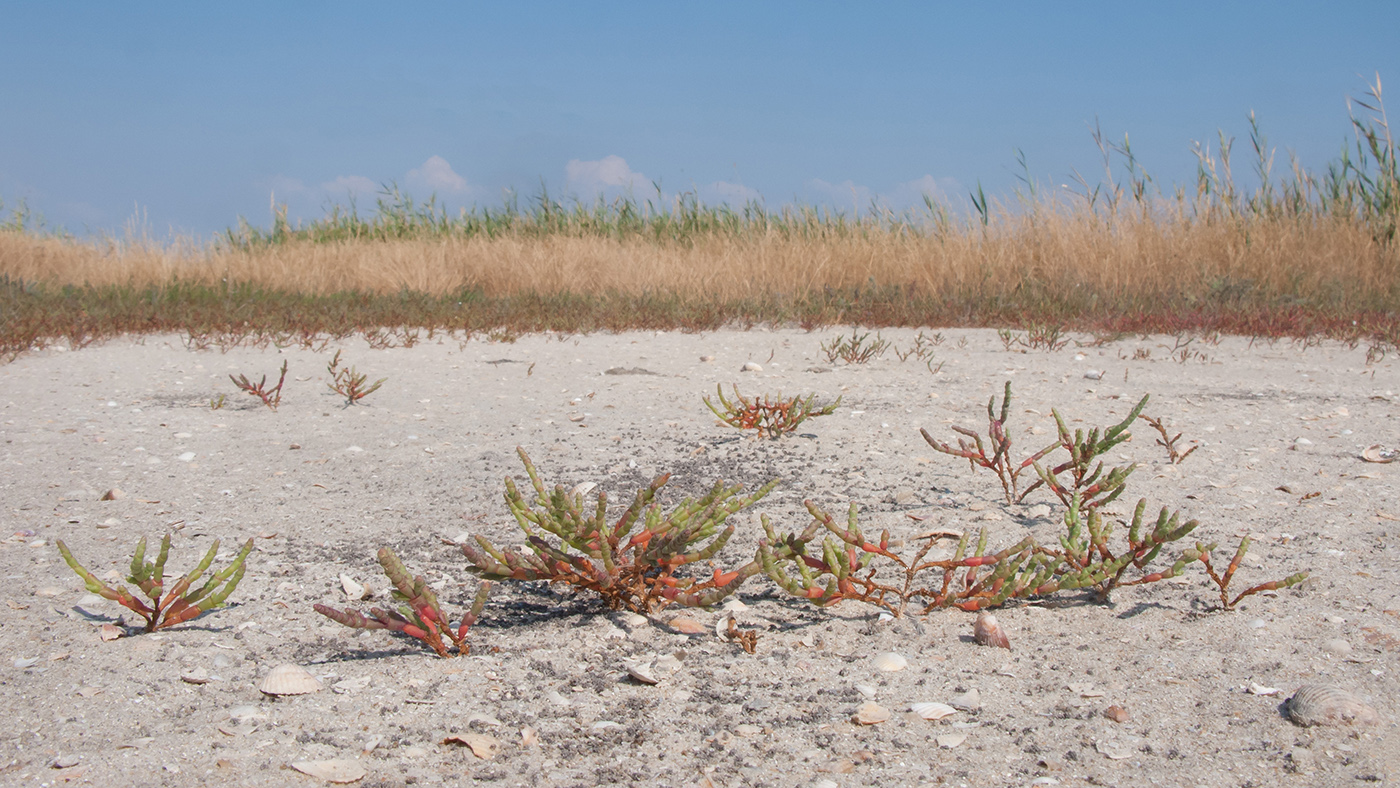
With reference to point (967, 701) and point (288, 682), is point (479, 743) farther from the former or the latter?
point (967, 701)

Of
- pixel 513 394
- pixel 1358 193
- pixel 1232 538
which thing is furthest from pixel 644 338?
pixel 1358 193

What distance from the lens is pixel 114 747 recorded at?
1.56 m

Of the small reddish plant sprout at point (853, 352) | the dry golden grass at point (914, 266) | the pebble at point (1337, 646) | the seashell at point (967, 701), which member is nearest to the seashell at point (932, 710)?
the seashell at point (967, 701)

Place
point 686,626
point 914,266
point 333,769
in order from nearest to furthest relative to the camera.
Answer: point 333,769 < point 686,626 < point 914,266

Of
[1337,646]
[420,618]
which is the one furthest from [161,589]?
[1337,646]

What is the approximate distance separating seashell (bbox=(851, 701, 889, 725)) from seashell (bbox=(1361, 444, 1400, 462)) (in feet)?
8.32

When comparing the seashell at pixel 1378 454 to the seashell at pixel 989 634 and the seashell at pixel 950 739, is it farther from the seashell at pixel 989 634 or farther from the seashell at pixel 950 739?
the seashell at pixel 950 739

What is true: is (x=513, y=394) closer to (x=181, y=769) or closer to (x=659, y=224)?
(x=181, y=769)

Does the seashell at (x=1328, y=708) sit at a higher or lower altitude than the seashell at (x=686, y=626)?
lower

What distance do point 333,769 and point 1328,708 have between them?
168cm

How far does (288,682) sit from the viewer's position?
5.76 feet

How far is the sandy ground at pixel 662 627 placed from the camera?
61.1 inches

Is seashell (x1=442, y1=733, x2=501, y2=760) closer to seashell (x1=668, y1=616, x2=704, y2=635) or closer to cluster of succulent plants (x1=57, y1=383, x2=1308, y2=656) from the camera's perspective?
cluster of succulent plants (x1=57, y1=383, x2=1308, y2=656)

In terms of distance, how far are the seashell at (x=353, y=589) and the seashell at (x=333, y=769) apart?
2.53ft
